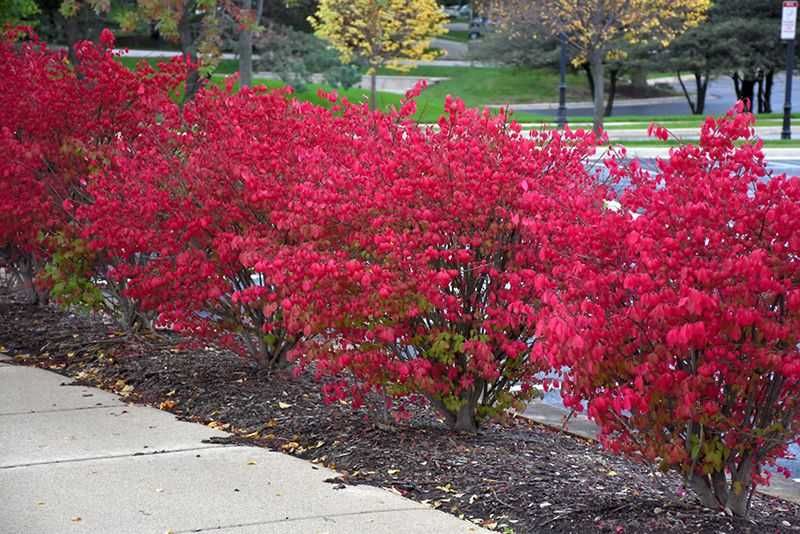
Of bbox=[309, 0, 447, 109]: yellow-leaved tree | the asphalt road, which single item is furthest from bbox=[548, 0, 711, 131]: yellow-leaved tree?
the asphalt road

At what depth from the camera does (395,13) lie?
4003cm

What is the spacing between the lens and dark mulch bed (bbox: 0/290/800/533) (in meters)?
5.84

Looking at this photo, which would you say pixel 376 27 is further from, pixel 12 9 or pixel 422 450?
pixel 422 450

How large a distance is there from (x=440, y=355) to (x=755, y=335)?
6.68ft

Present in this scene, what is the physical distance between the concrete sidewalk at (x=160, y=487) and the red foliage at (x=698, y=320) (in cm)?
103

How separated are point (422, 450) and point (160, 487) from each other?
1.49 m

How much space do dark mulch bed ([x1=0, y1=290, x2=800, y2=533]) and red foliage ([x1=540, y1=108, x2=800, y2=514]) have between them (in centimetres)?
42

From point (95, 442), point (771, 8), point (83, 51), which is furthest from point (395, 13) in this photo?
point (95, 442)

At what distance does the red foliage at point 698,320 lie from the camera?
16.9ft

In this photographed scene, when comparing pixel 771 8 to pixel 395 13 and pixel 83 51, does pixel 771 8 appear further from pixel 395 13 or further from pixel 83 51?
pixel 83 51

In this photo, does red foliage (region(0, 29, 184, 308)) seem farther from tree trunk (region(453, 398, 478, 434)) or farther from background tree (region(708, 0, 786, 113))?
background tree (region(708, 0, 786, 113))

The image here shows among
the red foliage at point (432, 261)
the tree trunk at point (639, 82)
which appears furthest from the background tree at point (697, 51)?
the red foliage at point (432, 261)

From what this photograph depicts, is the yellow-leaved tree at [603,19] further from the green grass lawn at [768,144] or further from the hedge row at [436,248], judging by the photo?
the hedge row at [436,248]

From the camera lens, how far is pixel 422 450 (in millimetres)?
6930
